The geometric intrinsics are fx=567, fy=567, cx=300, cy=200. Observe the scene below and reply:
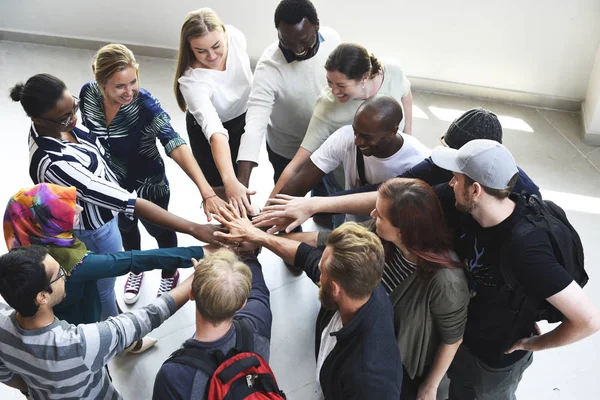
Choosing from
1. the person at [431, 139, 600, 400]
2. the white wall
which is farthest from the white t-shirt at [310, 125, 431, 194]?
the white wall

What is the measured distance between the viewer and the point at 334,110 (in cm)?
260

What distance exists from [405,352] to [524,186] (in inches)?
29.6

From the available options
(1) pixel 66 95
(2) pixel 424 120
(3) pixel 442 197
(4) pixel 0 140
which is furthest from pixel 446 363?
(4) pixel 0 140

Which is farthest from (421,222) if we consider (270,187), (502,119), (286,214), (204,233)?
(502,119)

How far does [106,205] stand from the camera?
2.29m

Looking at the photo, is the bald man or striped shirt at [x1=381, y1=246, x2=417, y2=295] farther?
the bald man

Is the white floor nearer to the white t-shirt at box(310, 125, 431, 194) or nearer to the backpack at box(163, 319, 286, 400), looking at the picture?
the white t-shirt at box(310, 125, 431, 194)

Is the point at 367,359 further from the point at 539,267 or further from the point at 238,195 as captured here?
the point at 238,195

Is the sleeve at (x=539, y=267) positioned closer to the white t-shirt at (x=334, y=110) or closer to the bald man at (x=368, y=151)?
the bald man at (x=368, y=151)

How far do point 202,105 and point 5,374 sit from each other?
1451 millimetres

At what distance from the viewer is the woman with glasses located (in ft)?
6.51

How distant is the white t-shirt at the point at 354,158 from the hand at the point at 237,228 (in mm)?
414

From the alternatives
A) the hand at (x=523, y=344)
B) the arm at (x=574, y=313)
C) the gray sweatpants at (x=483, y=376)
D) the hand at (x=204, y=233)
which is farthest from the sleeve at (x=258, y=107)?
the arm at (x=574, y=313)

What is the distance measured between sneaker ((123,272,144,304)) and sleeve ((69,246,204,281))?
1.09m
